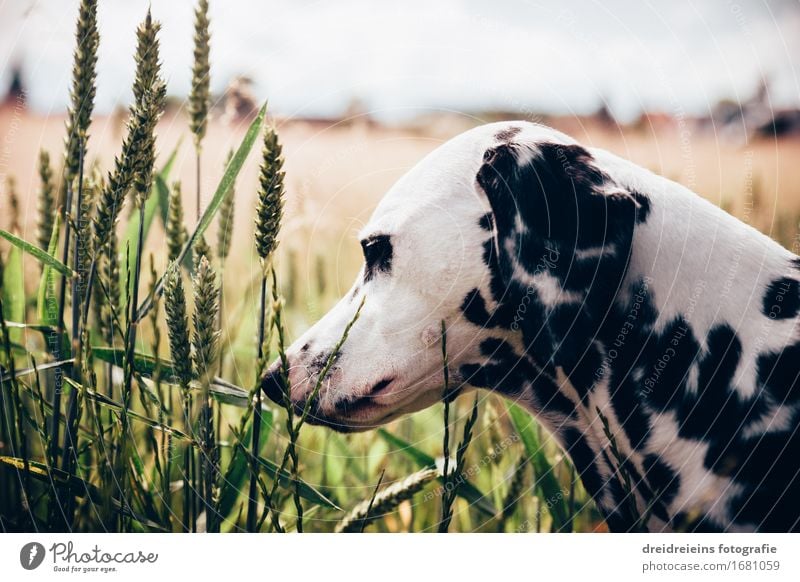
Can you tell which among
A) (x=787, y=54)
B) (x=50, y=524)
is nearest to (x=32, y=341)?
(x=50, y=524)

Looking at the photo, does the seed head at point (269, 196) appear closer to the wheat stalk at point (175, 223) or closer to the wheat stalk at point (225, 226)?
the wheat stalk at point (175, 223)

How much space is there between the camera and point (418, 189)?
162 cm

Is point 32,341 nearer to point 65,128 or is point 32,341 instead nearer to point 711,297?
point 65,128

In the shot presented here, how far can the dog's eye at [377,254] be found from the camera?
1607 millimetres

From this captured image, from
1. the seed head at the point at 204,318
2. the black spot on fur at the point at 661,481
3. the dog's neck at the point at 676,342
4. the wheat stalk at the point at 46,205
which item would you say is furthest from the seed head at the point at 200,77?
the black spot on fur at the point at 661,481

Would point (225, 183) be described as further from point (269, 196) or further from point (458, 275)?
point (458, 275)

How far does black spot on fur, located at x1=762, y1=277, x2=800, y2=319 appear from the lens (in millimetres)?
1544

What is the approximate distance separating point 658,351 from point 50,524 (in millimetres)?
1512

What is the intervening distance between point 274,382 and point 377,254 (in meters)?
0.38

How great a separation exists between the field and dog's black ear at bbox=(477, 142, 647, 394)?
32 centimetres

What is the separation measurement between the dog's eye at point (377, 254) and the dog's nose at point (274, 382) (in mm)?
297

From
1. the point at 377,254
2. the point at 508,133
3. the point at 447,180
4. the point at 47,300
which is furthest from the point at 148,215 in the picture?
the point at 508,133

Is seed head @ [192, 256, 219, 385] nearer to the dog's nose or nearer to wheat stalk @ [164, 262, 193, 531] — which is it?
wheat stalk @ [164, 262, 193, 531]
